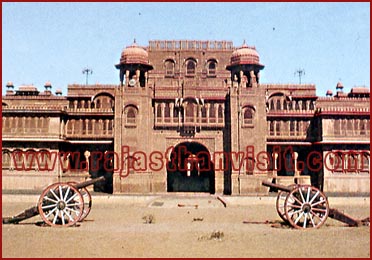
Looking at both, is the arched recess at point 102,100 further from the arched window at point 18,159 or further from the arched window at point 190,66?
the arched window at point 18,159

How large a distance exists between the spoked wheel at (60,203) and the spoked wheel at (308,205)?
27.3 ft

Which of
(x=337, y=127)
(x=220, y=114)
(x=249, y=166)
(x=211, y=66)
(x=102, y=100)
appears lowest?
→ (x=249, y=166)

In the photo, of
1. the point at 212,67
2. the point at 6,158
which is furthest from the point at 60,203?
the point at 212,67

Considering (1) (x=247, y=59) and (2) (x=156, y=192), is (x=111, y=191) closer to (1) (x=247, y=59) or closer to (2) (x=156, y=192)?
(2) (x=156, y=192)

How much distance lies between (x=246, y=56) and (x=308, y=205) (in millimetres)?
23799

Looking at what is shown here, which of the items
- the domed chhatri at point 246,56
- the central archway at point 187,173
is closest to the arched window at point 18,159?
the central archway at point 187,173

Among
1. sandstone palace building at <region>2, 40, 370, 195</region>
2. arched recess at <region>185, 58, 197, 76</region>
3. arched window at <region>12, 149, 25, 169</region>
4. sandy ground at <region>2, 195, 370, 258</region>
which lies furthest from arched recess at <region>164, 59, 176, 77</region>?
sandy ground at <region>2, 195, 370, 258</region>

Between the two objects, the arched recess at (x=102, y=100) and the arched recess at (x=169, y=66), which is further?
the arched recess at (x=169, y=66)

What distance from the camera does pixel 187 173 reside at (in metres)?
40.4

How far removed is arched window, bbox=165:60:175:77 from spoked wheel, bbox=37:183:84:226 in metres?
29.8

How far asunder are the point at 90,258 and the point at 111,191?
25822 mm

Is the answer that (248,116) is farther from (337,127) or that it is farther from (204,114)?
(337,127)

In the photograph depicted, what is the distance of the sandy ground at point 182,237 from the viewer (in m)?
12.3

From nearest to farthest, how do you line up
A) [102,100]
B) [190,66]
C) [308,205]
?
[308,205]
[102,100]
[190,66]
